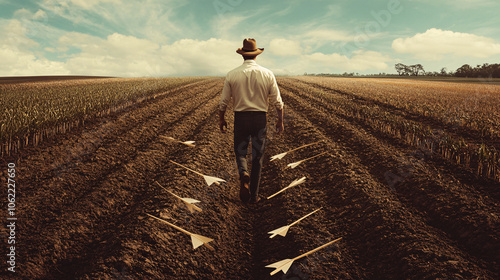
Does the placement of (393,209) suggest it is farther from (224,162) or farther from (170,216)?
(224,162)

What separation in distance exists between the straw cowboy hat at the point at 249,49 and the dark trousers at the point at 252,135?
95 cm

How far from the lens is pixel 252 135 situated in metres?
4.39

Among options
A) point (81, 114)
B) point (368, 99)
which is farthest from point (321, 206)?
point (368, 99)

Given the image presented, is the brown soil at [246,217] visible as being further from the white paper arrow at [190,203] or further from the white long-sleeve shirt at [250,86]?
the white long-sleeve shirt at [250,86]

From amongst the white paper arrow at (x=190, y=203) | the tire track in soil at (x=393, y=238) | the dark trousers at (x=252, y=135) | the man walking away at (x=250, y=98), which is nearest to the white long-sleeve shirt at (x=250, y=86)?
the man walking away at (x=250, y=98)

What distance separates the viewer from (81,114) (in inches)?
399

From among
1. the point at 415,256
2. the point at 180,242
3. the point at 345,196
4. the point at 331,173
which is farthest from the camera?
the point at 331,173

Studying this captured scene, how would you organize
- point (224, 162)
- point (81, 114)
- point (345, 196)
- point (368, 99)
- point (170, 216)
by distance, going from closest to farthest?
point (170, 216) < point (345, 196) < point (224, 162) < point (81, 114) < point (368, 99)

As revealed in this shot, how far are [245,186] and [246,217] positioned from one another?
51 cm

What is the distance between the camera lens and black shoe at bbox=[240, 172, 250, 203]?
4422 mm

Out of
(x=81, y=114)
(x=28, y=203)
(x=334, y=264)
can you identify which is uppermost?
(x=81, y=114)

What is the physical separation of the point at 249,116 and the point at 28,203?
3.93 meters

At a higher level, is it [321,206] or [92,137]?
[92,137]

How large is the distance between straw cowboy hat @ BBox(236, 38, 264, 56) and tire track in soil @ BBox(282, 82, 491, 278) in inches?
116
